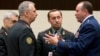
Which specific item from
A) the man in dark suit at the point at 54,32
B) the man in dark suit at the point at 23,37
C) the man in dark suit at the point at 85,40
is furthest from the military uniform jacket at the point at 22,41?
the man in dark suit at the point at 54,32

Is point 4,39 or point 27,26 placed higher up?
point 27,26

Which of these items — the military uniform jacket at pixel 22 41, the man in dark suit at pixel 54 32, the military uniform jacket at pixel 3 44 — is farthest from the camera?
the man in dark suit at pixel 54 32

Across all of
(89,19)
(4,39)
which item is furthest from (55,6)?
(89,19)

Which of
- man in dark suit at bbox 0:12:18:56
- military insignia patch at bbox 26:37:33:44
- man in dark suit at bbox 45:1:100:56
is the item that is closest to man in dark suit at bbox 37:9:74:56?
man in dark suit at bbox 0:12:18:56

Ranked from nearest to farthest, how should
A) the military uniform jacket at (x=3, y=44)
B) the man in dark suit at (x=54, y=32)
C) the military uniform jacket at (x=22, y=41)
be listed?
the military uniform jacket at (x=22, y=41)
the military uniform jacket at (x=3, y=44)
the man in dark suit at (x=54, y=32)

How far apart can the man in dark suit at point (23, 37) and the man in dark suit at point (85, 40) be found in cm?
27

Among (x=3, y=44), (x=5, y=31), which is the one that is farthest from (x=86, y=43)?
(x=5, y=31)

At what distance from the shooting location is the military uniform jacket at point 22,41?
123 inches

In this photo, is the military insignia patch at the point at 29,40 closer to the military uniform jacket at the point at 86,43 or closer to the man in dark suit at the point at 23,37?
the man in dark suit at the point at 23,37

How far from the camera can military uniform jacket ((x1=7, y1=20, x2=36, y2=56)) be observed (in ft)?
10.3

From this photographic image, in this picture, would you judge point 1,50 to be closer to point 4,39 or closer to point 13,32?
point 4,39

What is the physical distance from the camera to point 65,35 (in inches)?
157

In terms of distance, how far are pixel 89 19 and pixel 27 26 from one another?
697 mm

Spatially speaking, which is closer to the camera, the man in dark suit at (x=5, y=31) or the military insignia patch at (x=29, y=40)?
the military insignia patch at (x=29, y=40)
